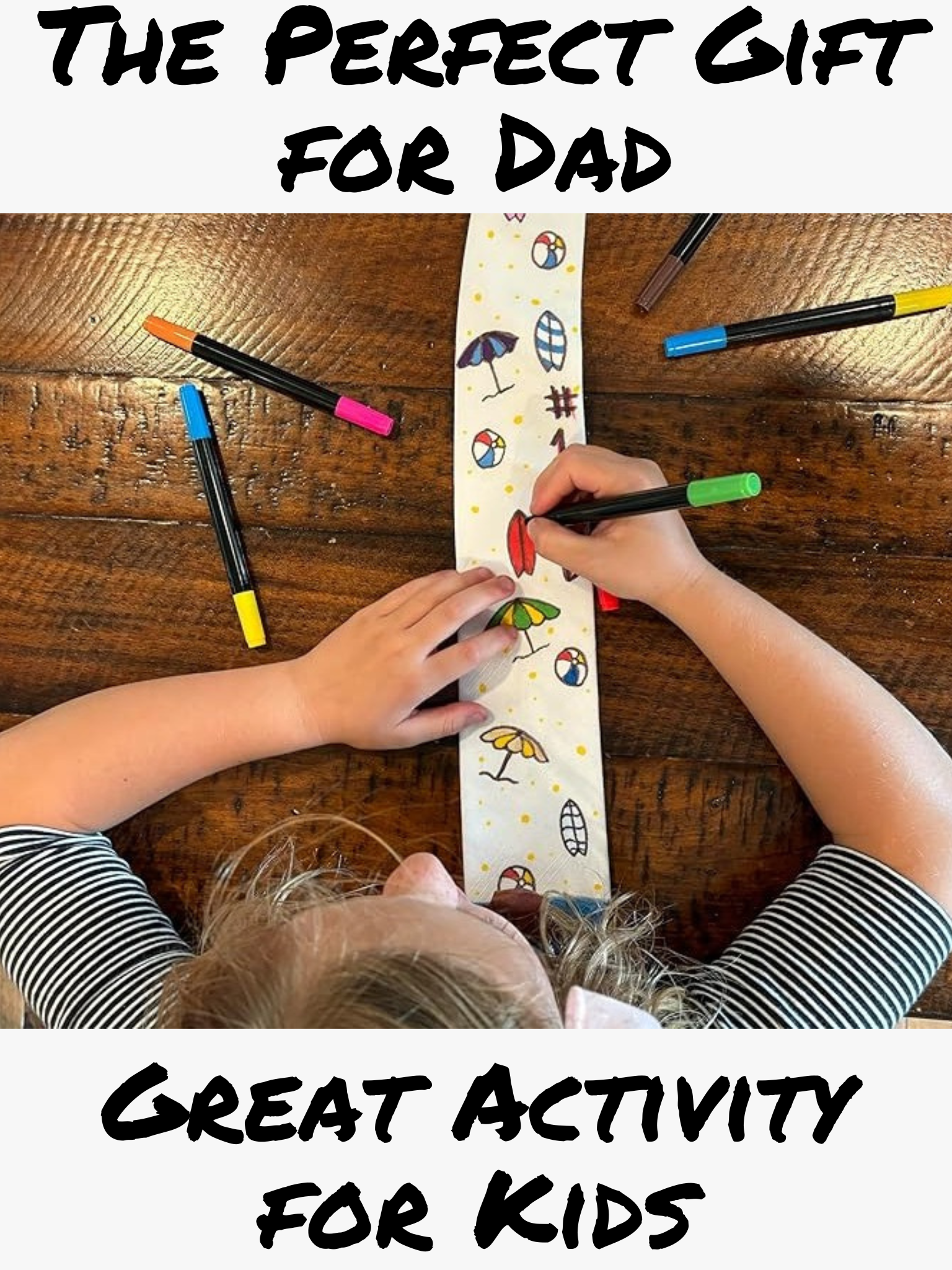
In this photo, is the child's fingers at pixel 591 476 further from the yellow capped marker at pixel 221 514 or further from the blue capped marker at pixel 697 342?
the yellow capped marker at pixel 221 514

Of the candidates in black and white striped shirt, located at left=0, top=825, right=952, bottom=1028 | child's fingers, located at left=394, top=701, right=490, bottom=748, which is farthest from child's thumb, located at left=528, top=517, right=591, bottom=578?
black and white striped shirt, located at left=0, top=825, right=952, bottom=1028

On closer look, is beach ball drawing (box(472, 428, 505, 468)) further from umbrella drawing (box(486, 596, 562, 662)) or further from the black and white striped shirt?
the black and white striped shirt

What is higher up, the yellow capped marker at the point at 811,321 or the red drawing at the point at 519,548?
the yellow capped marker at the point at 811,321

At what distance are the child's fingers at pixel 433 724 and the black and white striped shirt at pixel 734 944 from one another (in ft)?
0.59

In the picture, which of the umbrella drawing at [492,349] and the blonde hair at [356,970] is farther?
the umbrella drawing at [492,349]

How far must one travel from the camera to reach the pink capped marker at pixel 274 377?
2.05 feet

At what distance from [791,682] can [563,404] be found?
0.71 ft

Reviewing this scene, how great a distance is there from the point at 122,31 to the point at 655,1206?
788 mm

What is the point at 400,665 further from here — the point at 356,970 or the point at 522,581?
the point at 356,970

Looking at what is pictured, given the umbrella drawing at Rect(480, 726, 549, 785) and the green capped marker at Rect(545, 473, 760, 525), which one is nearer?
the green capped marker at Rect(545, 473, 760, 525)

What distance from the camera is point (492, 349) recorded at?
63 centimetres

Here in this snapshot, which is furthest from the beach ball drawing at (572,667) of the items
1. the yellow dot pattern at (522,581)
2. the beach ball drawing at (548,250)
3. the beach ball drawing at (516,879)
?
the beach ball drawing at (548,250)

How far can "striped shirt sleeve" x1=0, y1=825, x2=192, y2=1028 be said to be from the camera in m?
0.57

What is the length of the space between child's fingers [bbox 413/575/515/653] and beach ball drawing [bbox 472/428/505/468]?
0.25 feet
